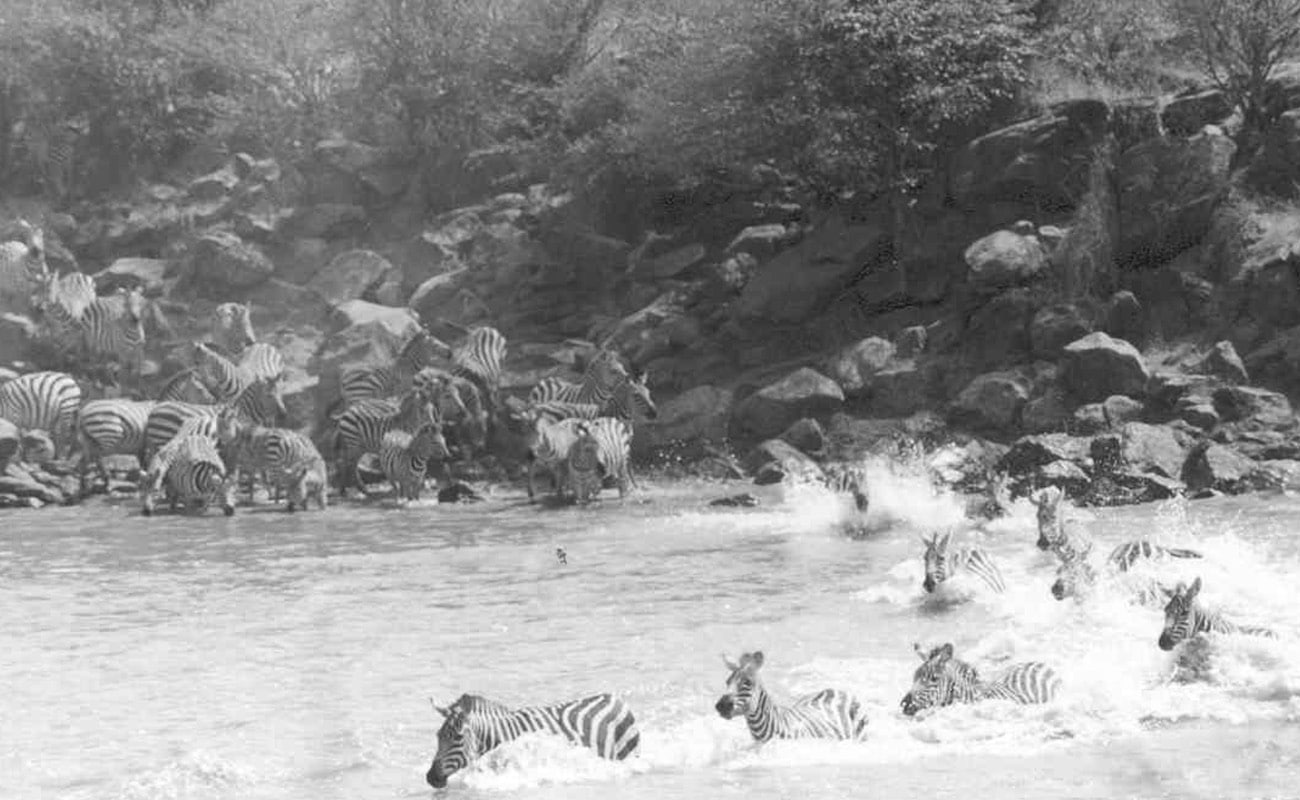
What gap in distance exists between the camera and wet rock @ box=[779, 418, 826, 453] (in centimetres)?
2548

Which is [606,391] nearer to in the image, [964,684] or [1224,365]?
[1224,365]

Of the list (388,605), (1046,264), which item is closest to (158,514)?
(388,605)

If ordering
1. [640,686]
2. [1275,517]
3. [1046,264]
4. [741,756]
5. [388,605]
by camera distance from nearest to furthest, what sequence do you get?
1. [741,756]
2. [640,686]
3. [388,605]
4. [1275,517]
5. [1046,264]

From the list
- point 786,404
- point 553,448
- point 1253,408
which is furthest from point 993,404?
point 553,448

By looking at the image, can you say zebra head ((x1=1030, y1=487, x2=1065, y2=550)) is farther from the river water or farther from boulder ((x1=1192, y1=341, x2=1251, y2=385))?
boulder ((x1=1192, y1=341, x2=1251, y2=385))

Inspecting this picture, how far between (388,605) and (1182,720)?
7.63 meters

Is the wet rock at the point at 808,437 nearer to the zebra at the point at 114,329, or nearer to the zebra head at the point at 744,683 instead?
the zebra at the point at 114,329

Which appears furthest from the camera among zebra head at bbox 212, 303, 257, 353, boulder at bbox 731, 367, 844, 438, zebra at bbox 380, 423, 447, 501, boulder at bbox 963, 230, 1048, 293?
zebra head at bbox 212, 303, 257, 353

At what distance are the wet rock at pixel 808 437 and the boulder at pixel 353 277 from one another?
8.69 m

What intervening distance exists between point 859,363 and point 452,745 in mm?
15769

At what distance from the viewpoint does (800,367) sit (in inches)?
1084

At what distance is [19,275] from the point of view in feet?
103

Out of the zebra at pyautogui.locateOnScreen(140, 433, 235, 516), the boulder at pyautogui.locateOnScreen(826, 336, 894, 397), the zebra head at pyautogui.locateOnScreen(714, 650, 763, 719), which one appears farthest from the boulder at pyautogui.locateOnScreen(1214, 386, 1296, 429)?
the zebra head at pyautogui.locateOnScreen(714, 650, 763, 719)

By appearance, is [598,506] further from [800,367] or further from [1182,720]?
[1182,720]
